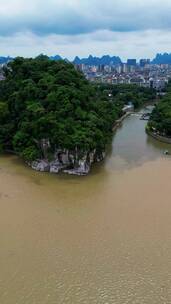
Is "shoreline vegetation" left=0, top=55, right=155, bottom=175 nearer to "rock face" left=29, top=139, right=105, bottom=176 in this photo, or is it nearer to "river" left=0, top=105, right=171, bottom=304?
"rock face" left=29, top=139, right=105, bottom=176

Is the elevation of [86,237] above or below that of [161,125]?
below

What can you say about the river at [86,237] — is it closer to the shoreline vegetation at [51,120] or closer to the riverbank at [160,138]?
the shoreline vegetation at [51,120]

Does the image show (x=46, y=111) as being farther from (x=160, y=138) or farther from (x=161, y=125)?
(x=161, y=125)

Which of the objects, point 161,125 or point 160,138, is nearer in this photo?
point 160,138

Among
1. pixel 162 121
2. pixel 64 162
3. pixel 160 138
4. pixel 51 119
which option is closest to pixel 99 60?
pixel 162 121

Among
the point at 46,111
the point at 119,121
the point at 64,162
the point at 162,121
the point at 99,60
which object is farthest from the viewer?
the point at 99,60

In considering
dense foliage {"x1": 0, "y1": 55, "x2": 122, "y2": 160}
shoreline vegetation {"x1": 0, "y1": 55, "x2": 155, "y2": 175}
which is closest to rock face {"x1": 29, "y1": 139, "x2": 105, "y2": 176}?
shoreline vegetation {"x1": 0, "y1": 55, "x2": 155, "y2": 175}
